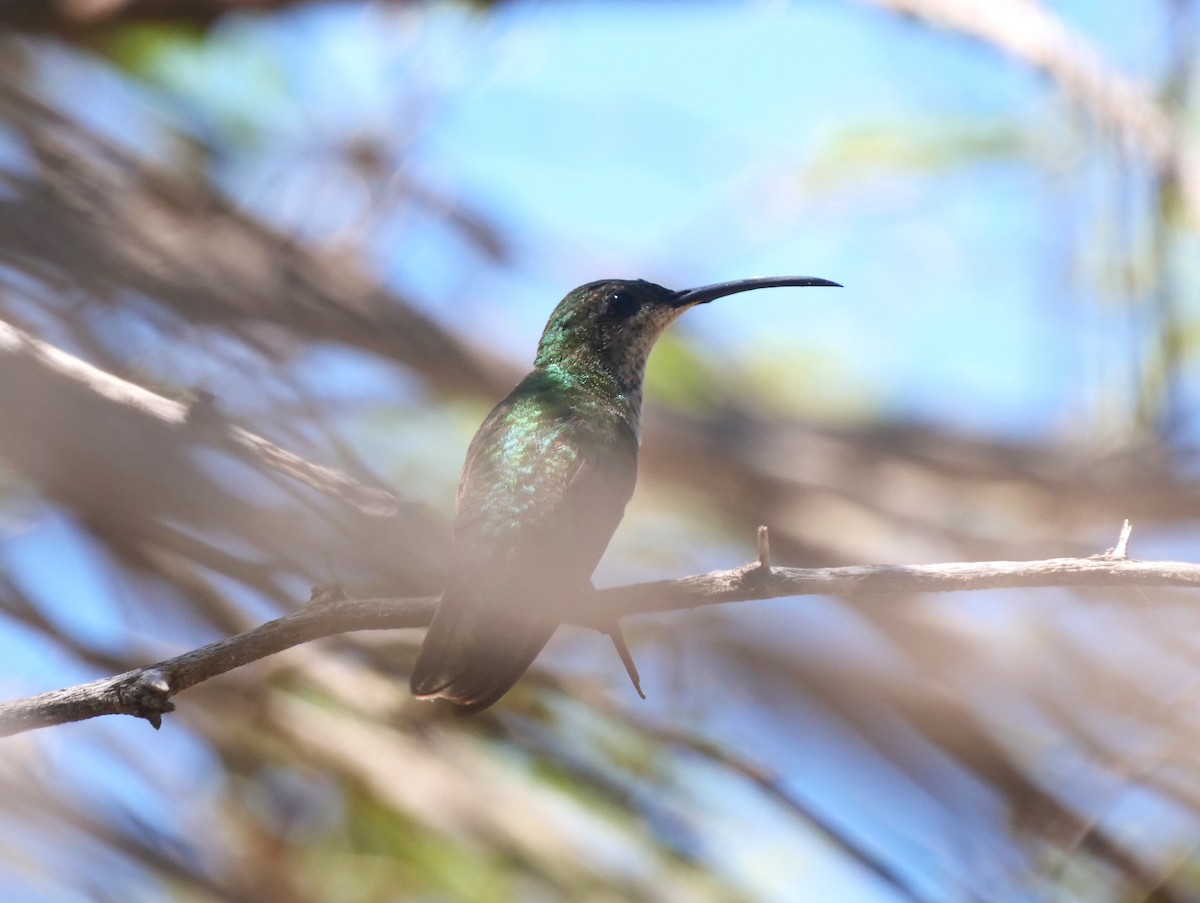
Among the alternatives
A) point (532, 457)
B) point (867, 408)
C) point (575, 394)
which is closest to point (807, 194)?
point (867, 408)

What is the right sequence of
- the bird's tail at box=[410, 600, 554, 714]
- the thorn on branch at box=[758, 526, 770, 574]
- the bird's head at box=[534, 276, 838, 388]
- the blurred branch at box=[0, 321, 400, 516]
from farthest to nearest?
the bird's head at box=[534, 276, 838, 388]
the bird's tail at box=[410, 600, 554, 714]
the blurred branch at box=[0, 321, 400, 516]
the thorn on branch at box=[758, 526, 770, 574]

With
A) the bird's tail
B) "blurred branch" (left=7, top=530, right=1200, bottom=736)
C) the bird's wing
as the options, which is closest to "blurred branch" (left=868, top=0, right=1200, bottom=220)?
the bird's wing

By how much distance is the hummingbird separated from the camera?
249 cm

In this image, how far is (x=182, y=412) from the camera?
2.33m

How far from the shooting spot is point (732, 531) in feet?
14.8

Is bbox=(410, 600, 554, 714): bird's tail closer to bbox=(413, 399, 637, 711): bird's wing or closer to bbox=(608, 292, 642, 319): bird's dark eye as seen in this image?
bbox=(413, 399, 637, 711): bird's wing

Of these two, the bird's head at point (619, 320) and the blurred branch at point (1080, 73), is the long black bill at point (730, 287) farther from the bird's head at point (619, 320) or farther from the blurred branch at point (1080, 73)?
the blurred branch at point (1080, 73)

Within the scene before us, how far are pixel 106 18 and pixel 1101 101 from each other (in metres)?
3.33

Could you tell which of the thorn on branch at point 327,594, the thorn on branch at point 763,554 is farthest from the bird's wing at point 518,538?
the thorn on branch at point 763,554

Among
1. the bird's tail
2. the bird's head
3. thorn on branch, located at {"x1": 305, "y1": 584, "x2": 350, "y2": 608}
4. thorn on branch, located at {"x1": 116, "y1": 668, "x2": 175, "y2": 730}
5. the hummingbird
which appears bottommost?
thorn on branch, located at {"x1": 116, "y1": 668, "x2": 175, "y2": 730}

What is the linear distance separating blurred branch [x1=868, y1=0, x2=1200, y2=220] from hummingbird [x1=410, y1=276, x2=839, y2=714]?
3.90 feet

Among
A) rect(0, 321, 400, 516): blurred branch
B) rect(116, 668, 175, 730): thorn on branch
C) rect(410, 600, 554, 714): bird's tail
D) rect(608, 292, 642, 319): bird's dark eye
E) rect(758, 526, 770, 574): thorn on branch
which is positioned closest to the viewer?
rect(116, 668, 175, 730): thorn on branch

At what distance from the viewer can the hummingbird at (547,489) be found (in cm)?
249

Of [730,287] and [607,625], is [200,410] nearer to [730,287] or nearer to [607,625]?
[607,625]
